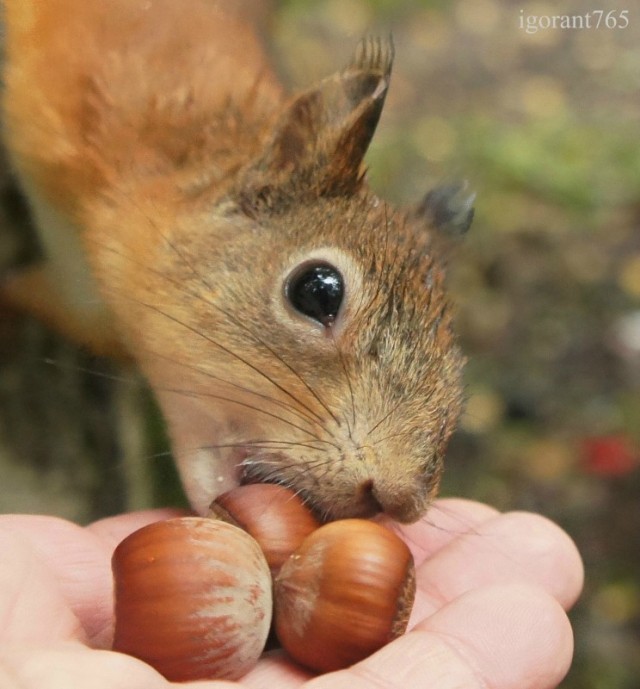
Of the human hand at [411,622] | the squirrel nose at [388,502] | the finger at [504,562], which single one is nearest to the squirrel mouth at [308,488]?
the squirrel nose at [388,502]

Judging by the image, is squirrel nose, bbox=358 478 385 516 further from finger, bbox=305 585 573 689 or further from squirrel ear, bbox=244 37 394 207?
squirrel ear, bbox=244 37 394 207

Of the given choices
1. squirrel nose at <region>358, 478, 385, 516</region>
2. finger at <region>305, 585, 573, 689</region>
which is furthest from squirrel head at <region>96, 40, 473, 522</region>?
finger at <region>305, 585, 573, 689</region>

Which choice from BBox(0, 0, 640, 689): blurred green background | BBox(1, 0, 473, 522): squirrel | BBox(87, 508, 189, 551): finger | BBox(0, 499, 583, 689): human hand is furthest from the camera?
BBox(0, 0, 640, 689): blurred green background

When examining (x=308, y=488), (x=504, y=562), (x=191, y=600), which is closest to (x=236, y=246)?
(x=308, y=488)

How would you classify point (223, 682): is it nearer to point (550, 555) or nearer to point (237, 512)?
point (237, 512)

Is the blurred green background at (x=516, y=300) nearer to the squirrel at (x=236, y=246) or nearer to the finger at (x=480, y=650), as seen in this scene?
the squirrel at (x=236, y=246)

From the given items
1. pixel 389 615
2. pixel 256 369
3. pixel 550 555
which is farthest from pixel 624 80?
pixel 389 615
